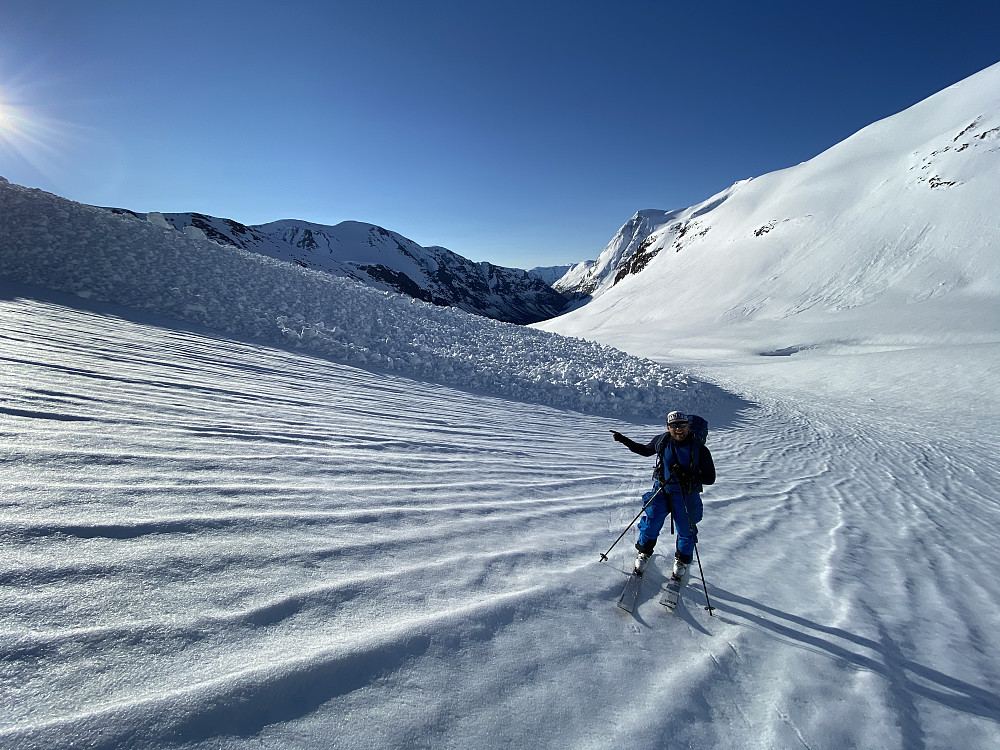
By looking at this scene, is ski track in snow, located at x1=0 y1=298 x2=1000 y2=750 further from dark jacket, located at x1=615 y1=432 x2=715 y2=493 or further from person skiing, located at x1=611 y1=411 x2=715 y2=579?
Result: dark jacket, located at x1=615 y1=432 x2=715 y2=493

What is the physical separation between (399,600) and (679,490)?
226 cm

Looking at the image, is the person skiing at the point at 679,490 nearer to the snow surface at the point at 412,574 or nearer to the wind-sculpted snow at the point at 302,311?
the snow surface at the point at 412,574

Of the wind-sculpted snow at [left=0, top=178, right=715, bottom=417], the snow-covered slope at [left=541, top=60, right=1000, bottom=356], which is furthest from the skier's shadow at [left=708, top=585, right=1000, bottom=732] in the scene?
the snow-covered slope at [left=541, top=60, right=1000, bottom=356]

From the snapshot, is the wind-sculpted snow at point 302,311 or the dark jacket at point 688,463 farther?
the wind-sculpted snow at point 302,311

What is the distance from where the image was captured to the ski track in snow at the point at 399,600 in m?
1.76

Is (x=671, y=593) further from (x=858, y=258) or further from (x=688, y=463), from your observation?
(x=858, y=258)

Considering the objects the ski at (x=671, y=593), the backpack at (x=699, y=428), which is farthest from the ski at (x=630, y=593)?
the backpack at (x=699, y=428)

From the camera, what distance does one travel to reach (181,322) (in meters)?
9.32

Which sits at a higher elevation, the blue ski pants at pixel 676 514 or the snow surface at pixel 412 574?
the blue ski pants at pixel 676 514

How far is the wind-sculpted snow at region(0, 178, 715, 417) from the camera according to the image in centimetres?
993

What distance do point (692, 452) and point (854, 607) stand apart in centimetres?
183

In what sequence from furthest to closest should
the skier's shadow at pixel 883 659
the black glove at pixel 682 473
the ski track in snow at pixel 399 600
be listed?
the black glove at pixel 682 473, the skier's shadow at pixel 883 659, the ski track in snow at pixel 399 600

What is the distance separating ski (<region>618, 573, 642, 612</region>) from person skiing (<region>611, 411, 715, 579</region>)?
0.22 ft

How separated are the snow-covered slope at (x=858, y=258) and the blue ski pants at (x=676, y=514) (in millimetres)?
27259
